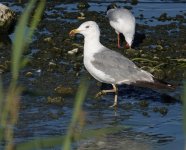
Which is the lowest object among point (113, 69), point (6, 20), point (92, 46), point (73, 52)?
point (73, 52)

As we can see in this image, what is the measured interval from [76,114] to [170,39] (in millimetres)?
8867

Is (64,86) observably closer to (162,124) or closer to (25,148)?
(162,124)

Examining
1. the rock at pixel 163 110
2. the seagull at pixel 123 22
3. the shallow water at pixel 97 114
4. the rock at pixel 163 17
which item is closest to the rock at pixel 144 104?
the shallow water at pixel 97 114

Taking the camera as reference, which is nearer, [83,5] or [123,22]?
[123,22]

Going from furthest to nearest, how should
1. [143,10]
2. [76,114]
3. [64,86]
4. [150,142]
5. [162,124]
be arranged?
1. [143,10]
2. [64,86]
3. [162,124]
4. [150,142]
5. [76,114]

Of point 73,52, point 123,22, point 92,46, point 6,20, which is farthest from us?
Answer: point 6,20

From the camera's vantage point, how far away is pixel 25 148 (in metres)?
3.80

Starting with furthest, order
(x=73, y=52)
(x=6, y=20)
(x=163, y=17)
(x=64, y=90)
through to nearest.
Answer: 1. (x=163, y=17)
2. (x=6, y=20)
3. (x=73, y=52)
4. (x=64, y=90)

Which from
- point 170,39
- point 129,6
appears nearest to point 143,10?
point 129,6

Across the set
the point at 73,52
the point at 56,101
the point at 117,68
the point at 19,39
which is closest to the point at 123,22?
the point at 73,52

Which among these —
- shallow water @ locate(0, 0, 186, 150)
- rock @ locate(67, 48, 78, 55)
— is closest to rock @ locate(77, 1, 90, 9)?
shallow water @ locate(0, 0, 186, 150)

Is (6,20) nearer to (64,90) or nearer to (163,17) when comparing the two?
(163,17)

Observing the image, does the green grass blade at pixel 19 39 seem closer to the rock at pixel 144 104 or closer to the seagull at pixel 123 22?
the rock at pixel 144 104

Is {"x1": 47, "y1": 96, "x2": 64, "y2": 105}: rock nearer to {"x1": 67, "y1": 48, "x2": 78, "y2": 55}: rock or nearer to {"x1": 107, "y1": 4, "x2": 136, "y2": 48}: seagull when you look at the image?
{"x1": 67, "y1": 48, "x2": 78, "y2": 55}: rock
